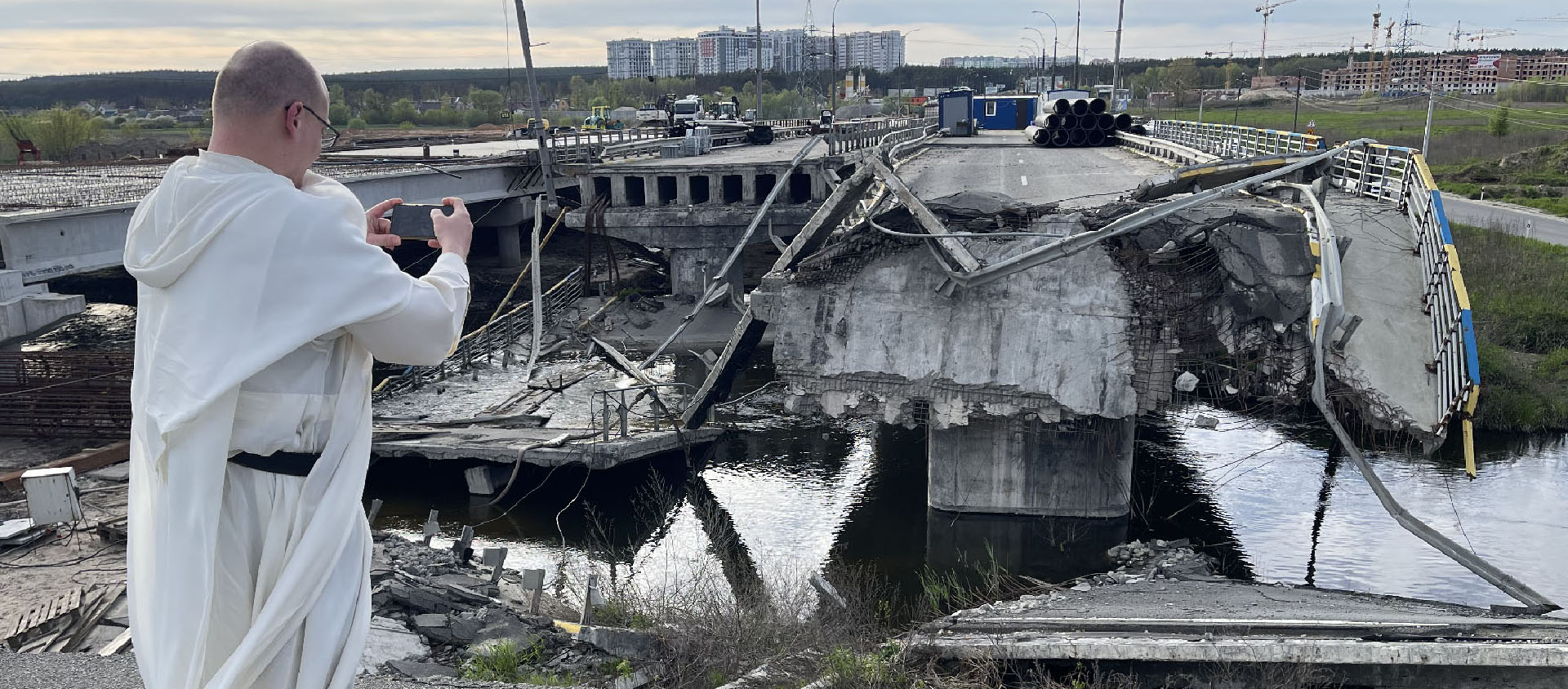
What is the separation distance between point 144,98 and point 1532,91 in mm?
145051

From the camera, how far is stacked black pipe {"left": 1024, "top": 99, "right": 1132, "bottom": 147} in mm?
36188

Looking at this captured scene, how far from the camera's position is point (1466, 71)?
11738 cm

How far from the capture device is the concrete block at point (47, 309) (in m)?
26.2

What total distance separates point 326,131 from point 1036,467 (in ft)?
50.0

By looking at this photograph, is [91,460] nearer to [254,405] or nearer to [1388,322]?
[254,405]

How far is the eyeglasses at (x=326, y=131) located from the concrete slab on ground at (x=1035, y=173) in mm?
14786

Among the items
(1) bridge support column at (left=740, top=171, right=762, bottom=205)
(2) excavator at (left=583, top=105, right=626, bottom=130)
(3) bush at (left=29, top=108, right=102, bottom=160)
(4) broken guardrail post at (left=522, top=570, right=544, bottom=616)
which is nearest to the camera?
(4) broken guardrail post at (left=522, top=570, right=544, bottom=616)

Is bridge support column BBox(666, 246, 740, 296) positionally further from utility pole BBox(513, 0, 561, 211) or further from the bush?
the bush

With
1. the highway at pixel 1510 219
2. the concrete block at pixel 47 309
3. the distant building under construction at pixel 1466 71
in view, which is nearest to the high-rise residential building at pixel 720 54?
the distant building under construction at pixel 1466 71

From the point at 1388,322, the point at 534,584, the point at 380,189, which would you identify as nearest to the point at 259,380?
the point at 534,584

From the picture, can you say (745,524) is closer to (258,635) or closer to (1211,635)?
(1211,635)

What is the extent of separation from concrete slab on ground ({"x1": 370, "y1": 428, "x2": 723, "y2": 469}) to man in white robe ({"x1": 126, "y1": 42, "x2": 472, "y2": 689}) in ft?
52.2

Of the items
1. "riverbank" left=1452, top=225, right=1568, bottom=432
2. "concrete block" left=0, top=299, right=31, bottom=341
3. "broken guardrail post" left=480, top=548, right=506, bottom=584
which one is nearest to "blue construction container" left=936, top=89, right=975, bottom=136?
"riverbank" left=1452, top=225, right=1568, bottom=432

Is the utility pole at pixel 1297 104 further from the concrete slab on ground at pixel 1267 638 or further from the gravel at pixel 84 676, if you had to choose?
the gravel at pixel 84 676
